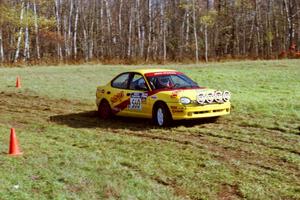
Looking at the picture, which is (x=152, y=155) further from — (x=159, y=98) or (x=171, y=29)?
(x=171, y=29)

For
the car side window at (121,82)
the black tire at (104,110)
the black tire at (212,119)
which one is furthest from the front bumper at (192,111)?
the black tire at (104,110)

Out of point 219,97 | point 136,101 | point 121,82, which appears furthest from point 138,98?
point 219,97

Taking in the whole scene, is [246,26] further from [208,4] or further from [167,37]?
[167,37]

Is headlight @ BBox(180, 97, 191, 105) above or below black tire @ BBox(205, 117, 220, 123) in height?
above

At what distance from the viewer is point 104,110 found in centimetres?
1435

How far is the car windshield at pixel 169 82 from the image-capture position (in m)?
12.9

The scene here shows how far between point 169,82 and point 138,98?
0.92 meters

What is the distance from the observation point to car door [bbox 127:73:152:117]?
1271 centimetres

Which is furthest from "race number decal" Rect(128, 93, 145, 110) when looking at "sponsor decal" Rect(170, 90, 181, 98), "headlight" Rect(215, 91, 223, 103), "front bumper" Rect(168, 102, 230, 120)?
"headlight" Rect(215, 91, 223, 103)

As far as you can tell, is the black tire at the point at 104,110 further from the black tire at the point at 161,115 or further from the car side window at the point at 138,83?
the black tire at the point at 161,115

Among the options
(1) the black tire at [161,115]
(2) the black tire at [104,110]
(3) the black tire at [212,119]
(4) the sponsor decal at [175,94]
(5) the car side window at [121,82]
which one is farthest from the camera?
(2) the black tire at [104,110]

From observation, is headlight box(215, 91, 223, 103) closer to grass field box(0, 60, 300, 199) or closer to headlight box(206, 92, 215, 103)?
headlight box(206, 92, 215, 103)

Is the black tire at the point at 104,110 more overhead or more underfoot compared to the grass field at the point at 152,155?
more overhead

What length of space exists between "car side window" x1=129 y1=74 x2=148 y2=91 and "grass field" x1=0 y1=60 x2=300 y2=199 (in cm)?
95
